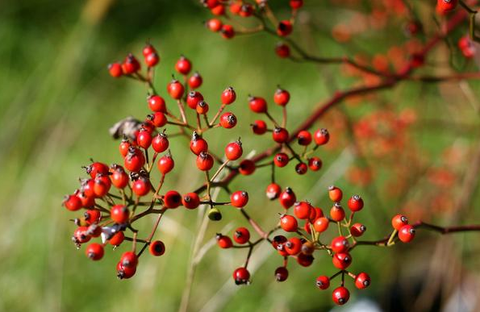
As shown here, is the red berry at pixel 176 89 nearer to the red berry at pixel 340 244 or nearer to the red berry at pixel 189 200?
the red berry at pixel 189 200

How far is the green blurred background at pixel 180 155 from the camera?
98.9 inches

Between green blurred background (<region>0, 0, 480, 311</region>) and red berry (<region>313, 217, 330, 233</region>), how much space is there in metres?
0.96

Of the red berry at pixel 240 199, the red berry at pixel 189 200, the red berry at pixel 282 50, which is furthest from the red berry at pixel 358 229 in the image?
the red berry at pixel 282 50

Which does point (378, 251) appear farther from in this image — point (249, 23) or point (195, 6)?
point (195, 6)

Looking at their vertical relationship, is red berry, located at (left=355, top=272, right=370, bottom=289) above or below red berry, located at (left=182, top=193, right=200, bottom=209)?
below

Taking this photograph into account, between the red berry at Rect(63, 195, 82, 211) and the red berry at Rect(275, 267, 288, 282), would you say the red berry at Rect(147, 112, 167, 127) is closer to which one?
the red berry at Rect(63, 195, 82, 211)

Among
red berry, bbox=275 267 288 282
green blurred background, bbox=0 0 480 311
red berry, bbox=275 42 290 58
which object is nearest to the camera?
red berry, bbox=275 267 288 282

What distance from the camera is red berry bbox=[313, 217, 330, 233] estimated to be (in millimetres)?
1031

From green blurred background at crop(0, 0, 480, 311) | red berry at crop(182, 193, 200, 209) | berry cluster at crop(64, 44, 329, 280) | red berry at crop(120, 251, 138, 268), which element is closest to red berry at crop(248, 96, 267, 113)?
berry cluster at crop(64, 44, 329, 280)

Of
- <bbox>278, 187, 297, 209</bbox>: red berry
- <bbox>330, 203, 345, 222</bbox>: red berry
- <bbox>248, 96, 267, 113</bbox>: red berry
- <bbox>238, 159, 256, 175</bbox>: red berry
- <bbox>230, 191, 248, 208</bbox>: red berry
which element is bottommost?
<bbox>330, 203, 345, 222</bbox>: red berry

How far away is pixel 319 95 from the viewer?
3.68 metres

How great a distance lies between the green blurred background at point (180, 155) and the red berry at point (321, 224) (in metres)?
0.96

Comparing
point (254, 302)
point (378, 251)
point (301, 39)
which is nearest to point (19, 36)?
point (301, 39)

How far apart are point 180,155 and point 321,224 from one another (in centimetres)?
261
